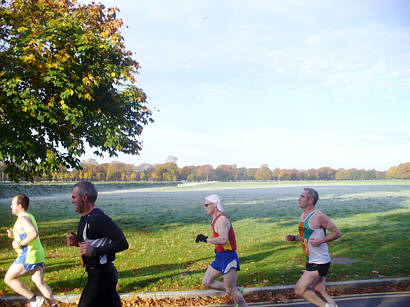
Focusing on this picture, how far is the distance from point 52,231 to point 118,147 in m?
7.43

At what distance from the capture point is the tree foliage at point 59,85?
39.3 ft

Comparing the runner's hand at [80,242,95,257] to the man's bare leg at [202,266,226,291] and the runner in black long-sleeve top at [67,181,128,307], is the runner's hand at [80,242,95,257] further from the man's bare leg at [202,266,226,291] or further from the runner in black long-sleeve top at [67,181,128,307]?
the man's bare leg at [202,266,226,291]

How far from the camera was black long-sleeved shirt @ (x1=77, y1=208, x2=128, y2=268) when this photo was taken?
3600 mm

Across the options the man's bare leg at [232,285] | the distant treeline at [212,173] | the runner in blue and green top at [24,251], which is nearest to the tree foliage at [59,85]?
the runner in blue and green top at [24,251]

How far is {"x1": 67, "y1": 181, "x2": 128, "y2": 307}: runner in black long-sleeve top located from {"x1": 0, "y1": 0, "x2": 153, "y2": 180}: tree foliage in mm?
8886

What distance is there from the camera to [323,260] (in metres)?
4.86

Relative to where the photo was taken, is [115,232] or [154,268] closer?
[115,232]

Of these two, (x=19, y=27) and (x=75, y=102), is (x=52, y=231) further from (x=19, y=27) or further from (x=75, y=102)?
(x=19, y=27)

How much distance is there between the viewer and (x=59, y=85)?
11.7 metres

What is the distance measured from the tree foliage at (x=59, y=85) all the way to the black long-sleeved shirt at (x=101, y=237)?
8997mm

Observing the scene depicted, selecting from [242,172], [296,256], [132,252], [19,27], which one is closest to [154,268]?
[132,252]

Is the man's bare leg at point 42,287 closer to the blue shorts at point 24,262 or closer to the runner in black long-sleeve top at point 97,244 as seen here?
the blue shorts at point 24,262

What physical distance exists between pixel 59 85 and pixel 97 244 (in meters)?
9.37

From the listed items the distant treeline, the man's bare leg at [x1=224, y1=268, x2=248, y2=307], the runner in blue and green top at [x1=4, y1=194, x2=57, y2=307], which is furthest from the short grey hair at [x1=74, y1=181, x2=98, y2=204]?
the distant treeline
